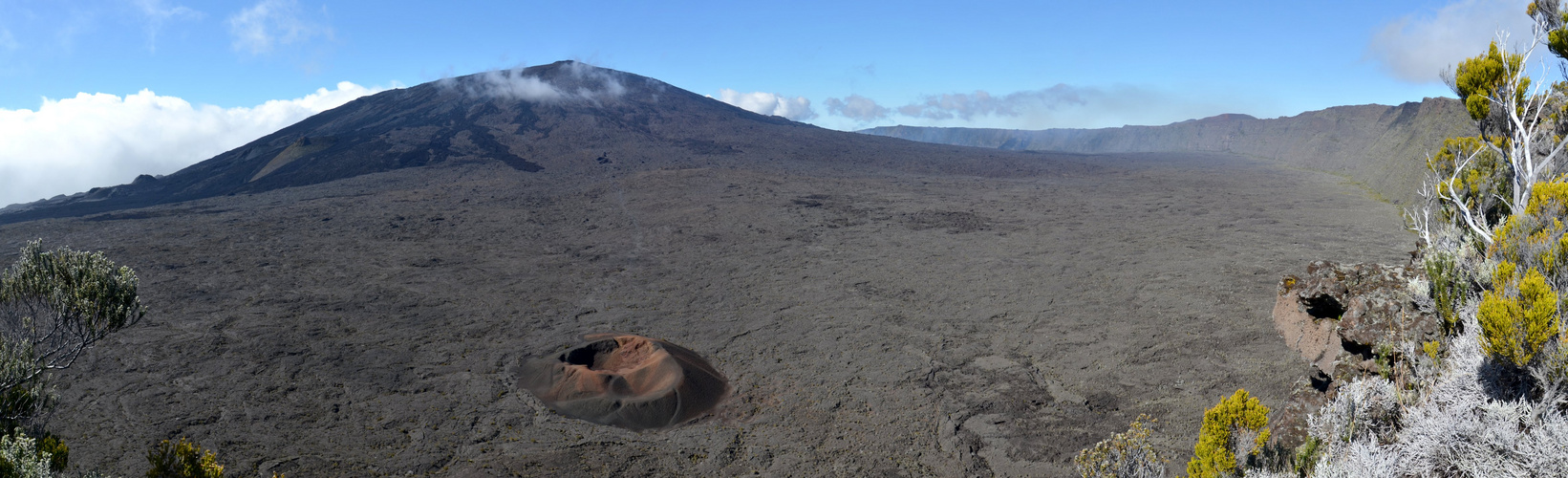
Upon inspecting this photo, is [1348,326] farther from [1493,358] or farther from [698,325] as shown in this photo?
[698,325]

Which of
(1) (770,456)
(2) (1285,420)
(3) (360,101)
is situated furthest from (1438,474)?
(3) (360,101)

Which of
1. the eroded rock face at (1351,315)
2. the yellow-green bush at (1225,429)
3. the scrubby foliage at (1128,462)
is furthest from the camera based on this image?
the eroded rock face at (1351,315)

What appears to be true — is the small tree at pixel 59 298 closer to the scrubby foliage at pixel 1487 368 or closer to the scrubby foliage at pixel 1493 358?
the scrubby foliage at pixel 1487 368

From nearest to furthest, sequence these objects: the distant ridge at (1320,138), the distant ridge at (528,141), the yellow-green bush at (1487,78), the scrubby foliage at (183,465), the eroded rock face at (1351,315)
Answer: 1. the scrubby foliage at (183,465)
2. the eroded rock face at (1351,315)
3. the yellow-green bush at (1487,78)
4. the distant ridge at (528,141)
5. the distant ridge at (1320,138)

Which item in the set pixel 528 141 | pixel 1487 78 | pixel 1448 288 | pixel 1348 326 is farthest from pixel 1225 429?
pixel 528 141

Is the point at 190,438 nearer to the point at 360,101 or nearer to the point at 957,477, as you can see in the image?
the point at 957,477

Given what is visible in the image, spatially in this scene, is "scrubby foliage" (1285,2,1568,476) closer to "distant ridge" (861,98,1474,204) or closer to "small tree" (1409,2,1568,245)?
"small tree" (1409,2,1568,245)

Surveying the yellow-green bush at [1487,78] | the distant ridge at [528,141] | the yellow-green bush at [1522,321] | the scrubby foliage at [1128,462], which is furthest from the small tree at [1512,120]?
the distant ridge at [528,141]
